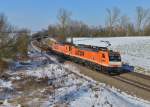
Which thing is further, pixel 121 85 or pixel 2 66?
pixel 2 66

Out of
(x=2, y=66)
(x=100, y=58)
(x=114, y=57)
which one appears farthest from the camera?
(x=2, y=66)

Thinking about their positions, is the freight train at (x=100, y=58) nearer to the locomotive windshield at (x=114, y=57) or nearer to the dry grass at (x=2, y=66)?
the locomotive windshield at (x=114, y=57)

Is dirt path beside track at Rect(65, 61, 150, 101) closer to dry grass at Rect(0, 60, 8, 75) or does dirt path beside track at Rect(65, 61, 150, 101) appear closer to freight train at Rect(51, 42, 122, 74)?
freight train at Rect(51, 42, 122, 74)

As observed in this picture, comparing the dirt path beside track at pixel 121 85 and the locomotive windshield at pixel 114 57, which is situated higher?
the locomotive windshield at pixel 114 57

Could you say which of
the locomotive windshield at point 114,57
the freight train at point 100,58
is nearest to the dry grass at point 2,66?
→ the freight train at point 100,58

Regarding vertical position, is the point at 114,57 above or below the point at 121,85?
above

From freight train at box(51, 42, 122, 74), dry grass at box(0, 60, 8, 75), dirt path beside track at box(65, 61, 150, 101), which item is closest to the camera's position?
dirt path beside track at box(65, 61, 150, 101)

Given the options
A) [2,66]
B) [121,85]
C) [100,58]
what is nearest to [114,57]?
[100,58]

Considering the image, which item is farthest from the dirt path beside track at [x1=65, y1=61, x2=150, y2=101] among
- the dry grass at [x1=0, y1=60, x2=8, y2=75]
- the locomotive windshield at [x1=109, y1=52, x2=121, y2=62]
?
the dry grass at [x1=0, y1=60, x2=8, y2=75]

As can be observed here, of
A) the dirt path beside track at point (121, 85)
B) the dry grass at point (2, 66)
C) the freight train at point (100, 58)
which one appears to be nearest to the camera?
the dirt path beside track at point (121, 85)

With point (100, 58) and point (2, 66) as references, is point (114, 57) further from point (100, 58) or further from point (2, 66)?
point (2, 66)

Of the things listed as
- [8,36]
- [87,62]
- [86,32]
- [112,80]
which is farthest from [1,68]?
[86,32]

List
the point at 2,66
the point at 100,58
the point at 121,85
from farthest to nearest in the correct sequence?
the point at 2,66, the point at 100,58, the point at 121,85

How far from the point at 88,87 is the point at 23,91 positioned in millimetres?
4850
